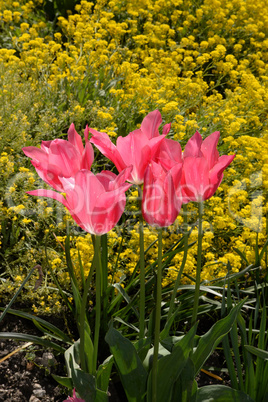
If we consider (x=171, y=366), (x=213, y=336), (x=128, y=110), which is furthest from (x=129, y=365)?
(x=128, y=110)

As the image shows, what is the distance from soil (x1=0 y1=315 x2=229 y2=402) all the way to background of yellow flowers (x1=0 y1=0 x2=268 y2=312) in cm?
21

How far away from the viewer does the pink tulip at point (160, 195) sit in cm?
100

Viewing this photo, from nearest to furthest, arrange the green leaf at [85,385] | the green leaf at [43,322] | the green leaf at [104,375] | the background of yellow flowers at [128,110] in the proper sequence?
the green leaf at [85,385], the green leaf at [104,375], the green leaf at [43,322], the background of yellow flowers at [128,110]

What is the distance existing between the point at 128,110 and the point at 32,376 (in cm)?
207

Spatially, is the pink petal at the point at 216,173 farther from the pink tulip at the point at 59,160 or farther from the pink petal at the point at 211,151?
the pink tulip at the point at 59,160

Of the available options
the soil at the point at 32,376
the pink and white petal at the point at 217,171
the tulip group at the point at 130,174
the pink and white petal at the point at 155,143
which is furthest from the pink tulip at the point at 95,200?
the soil at the point at 32,376

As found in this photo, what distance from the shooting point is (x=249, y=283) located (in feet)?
7.73

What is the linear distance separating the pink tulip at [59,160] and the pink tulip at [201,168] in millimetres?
208

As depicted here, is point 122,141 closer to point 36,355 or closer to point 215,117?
point 36,355

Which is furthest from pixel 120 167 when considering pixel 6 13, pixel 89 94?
pixel 6 13

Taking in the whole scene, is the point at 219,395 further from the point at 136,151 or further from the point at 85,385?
the point at 136,151

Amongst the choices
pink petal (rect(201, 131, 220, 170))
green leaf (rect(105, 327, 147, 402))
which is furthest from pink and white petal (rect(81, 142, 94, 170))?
green leaf (rect(105, 327, 147, 402))

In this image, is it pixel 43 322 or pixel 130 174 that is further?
pixel 43 322

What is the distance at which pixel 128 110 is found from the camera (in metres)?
3.52
